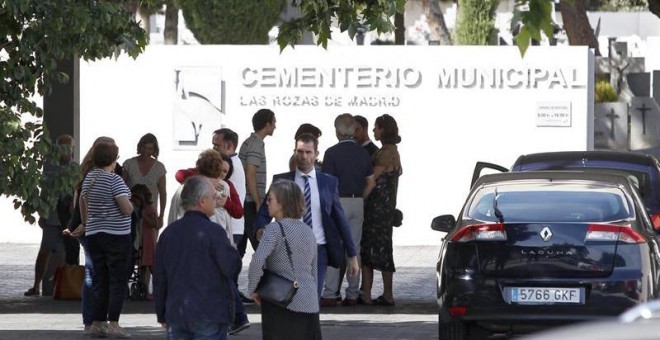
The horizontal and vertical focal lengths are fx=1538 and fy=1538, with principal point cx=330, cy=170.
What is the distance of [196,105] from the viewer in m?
22.8

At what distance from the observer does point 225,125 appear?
74.8ft

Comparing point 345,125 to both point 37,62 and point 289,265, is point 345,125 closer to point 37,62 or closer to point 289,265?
point 37,62

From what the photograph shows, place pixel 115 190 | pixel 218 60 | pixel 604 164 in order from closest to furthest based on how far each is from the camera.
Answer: pixel 115 190
pixel 604 164
pixel 218 60

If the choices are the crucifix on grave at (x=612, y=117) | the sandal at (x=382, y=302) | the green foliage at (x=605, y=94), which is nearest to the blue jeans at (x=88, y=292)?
the sandal at (x=382, y=302)

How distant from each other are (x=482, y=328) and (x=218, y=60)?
12121mm

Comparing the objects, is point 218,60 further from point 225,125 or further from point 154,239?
point 154,239

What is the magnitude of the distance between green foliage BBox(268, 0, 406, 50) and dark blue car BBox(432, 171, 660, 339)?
1621mm

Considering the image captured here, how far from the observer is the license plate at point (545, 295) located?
10.6 meters

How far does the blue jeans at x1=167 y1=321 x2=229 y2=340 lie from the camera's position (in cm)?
844

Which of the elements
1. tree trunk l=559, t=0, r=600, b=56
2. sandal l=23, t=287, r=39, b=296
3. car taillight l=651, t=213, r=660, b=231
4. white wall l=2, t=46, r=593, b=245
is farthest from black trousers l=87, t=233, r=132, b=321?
tree trunk l=559, t=0, r=600, b=56

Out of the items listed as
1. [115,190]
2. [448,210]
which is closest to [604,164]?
[115,190]

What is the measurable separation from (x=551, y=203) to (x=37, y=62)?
4.01 metres

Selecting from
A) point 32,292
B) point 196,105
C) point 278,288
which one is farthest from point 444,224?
point 196,105

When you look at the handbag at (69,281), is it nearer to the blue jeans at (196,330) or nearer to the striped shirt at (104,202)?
the striped shirt at (104,202)
